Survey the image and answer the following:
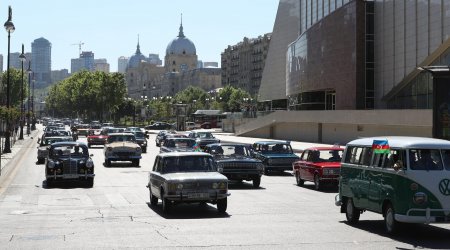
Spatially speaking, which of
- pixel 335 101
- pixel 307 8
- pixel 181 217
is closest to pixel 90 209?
pixel 181 217

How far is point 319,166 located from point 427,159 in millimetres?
11395

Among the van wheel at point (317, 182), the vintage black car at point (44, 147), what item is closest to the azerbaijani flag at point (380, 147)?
the van wheel at point (317, 182)

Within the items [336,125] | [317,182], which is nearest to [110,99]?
[336,125]

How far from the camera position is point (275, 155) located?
108ft

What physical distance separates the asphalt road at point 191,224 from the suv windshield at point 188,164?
3.56 ft

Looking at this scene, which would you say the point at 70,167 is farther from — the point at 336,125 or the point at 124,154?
the point at 336,125

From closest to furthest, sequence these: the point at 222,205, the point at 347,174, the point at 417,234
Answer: the point at 417,234, the point at 347,174, the point at 222,205

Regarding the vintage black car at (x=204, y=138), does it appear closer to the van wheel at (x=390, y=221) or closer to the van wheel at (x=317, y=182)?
the van wheel at (x=317, y=182)

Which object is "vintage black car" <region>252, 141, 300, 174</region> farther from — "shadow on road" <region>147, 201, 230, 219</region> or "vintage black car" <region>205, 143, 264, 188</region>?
"shadow on road" <region>147, 201, 230, 219</region>

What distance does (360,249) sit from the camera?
12969 mm

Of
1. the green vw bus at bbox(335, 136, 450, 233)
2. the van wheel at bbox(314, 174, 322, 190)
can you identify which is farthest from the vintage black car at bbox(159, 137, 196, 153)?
the green vw bus at bbox(335, 136, 450, 233)

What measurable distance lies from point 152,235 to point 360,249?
4.24 meters

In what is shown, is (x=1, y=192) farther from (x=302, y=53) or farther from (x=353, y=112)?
(x=302, y=53)

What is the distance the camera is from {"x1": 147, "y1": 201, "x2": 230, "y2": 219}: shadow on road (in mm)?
17984
